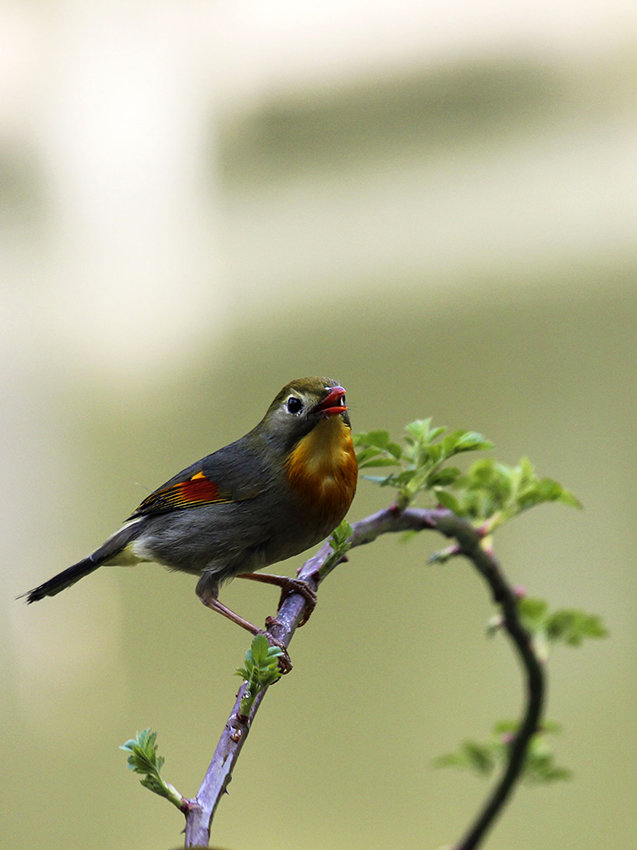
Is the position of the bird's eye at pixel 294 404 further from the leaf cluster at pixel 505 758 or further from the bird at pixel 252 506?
the leaf cluster at pixel 505 758

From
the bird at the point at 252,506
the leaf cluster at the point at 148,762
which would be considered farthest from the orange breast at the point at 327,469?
the leaf cluster at the point at 148,762

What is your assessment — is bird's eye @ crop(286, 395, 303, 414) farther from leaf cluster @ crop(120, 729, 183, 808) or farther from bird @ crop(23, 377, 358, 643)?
leaf cluster @ crop(120, 729, 183, 808)

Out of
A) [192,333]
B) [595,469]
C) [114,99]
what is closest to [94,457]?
[192,333]

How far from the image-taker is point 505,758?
9.5 inches

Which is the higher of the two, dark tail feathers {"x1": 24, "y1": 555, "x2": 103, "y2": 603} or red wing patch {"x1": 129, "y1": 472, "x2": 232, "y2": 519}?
red wing patch {"x1": 129, "y1": 472, "x2": 232, "y2": 519}

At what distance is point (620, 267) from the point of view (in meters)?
1.05

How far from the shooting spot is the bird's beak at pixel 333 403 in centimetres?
34

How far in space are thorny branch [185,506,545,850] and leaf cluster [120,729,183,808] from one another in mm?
13

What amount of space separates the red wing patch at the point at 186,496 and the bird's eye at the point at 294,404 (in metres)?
0.06

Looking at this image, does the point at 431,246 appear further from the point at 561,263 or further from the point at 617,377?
the point at 617,377

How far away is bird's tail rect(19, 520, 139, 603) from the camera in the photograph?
362mm

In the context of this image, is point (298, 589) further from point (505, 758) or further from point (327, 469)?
point (505, 758)

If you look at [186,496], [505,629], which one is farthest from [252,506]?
[505,629]

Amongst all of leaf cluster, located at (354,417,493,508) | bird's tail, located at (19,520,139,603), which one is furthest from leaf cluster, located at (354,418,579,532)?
bird's tail, located at (19,520,139,603)
